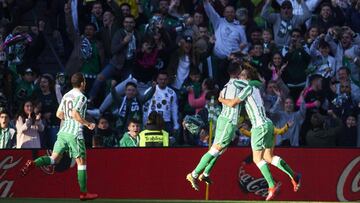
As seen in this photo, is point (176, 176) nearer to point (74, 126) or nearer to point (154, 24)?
point (74, 126)

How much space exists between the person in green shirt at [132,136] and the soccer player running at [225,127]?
2.39 meters

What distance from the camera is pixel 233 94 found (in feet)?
57.8

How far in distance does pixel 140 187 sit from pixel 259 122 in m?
3.16

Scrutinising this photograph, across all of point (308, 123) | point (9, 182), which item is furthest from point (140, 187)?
point (308, 123)

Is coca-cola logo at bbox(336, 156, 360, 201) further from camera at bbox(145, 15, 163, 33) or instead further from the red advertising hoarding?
camera at bbox(145, 15, 163, 33)

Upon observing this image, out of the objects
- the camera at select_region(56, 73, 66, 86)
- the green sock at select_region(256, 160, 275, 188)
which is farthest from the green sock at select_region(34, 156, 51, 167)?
the camera at select_region(56, 73, 66, 86)

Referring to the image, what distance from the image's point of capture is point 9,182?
1970 cm

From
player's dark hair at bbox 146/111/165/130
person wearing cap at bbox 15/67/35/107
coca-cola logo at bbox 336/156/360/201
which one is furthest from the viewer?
person wearing cap at bbox 15/67/35/107

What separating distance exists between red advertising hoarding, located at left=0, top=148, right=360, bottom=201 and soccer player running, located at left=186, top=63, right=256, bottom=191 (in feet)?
4.81

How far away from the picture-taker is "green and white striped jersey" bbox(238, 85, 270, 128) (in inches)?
691

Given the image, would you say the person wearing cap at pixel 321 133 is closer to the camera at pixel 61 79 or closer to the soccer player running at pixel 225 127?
the soccer player running at pixel 225 127

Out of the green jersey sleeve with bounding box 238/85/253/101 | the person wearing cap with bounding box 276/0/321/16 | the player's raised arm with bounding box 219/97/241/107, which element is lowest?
the player's raised arm with bounding box 219/97/241/107

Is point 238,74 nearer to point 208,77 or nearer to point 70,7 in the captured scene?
point 208,77

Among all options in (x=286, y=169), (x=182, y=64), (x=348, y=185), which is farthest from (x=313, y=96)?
(x=286, y=169)
